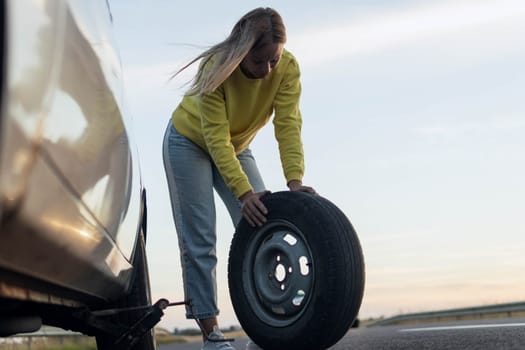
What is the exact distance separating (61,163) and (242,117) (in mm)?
3231

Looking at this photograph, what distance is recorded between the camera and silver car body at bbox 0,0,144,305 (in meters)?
1.89

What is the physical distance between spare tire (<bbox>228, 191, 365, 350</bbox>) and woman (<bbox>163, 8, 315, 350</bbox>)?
0.32 m

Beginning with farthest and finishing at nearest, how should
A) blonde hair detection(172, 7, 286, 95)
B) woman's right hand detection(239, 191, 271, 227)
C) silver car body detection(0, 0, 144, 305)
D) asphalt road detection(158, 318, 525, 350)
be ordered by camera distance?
asphalt road detection(158, 318, 525, 350) < blonde hair detection(172, 7, 286, 95) < woman's right hand detection(239, 191, 271, 227) < silver car body detection(0, 0, 144, 305)

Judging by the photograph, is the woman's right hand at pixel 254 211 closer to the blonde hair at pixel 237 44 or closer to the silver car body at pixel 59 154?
the blonde hair at pixel 237 44

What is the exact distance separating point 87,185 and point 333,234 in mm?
1991

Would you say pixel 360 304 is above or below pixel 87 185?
below

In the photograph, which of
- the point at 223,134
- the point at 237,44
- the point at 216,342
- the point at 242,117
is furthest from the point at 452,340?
the point at 237,44

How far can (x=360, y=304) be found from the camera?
14.7 ft

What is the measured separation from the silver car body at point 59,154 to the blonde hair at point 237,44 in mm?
1794

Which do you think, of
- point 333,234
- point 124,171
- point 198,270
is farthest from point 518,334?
point 124,171

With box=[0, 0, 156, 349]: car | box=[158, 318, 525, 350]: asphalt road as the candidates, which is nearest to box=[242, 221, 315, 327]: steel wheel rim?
box=[0, 0, 156, 349]: car

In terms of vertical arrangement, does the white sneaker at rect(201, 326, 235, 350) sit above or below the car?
below

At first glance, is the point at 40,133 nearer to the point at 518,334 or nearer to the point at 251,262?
the point at 251,262

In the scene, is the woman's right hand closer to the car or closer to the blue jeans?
the blue jeans
